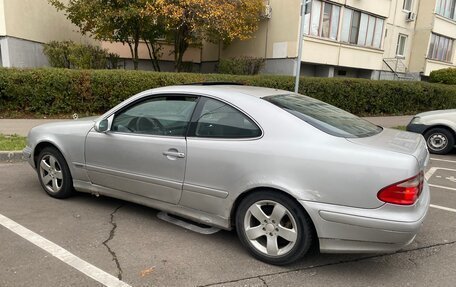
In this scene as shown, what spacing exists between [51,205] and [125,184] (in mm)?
1097

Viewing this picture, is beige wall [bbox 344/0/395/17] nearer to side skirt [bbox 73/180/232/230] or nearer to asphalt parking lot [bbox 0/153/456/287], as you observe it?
asphalt parking lot [bbox 0/153/456/287]

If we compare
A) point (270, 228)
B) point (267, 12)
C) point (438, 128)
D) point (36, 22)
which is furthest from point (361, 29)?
point (270, 228)

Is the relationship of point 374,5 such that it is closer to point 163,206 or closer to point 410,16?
point 410,16

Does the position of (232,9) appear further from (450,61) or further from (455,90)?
(450,61)

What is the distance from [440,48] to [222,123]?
2667 cm

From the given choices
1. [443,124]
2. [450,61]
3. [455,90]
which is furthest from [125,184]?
[450,61]

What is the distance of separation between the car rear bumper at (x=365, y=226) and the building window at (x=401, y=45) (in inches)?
933

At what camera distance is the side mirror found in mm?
3930

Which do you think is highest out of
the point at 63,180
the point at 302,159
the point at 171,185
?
the point at 302,159

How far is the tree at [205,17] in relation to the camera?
12070mm

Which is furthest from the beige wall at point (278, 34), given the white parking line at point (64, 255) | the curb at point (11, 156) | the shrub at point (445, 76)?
the white parking line at point (64, 255)

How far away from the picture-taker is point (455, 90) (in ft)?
53.9

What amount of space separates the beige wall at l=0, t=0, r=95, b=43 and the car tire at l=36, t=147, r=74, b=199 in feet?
32.1

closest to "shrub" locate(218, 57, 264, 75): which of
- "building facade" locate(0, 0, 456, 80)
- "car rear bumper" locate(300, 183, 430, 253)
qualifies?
"building facade" locate(0, 0, 456, 80)
